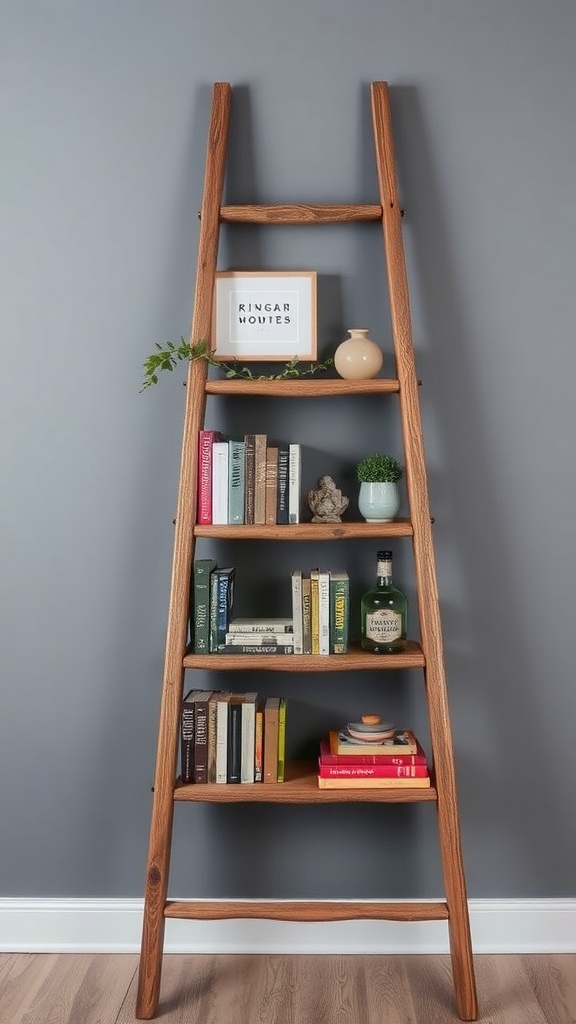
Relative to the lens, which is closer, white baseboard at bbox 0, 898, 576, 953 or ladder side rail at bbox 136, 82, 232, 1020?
ladder side rail at bbox 136, 82, 232, 1020

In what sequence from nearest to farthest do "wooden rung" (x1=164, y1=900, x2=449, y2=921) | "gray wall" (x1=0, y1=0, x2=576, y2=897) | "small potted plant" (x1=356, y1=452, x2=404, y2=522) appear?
"wooden rung" (x1=164, y1=900, x2=449, y2=921) → "small potted plant" (x1=356, y1=452, x2=404, y2=522) → "gray wall" (x1=0, y1=0, x2=576, y2=897)

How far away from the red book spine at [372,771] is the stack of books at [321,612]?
256 mm

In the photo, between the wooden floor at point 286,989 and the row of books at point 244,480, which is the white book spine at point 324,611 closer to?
the row of books at point 244,480

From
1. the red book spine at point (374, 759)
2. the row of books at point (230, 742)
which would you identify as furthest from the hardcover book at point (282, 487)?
the red book spine at point (374, 759)

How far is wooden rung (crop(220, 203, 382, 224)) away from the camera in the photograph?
2.17 meters

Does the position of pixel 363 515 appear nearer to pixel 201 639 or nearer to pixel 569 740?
pixel 201 639

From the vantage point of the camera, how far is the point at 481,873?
7.72 ft

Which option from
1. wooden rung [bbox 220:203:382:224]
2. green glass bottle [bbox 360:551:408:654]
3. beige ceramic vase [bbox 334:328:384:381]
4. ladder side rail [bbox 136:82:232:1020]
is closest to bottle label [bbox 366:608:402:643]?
green glass bottle [bbox 360:551:408:654]

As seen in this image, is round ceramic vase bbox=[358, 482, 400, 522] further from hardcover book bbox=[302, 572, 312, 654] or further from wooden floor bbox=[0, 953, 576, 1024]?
wooden floor bbox=[0, 953, 576, 1024]

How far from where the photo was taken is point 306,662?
208cm

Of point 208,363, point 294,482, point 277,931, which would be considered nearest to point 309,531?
point 294,482

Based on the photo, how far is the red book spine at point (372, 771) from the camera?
6.88 feet

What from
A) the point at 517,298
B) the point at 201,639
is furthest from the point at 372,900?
the point at 517,298

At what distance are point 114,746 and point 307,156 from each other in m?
1.51
